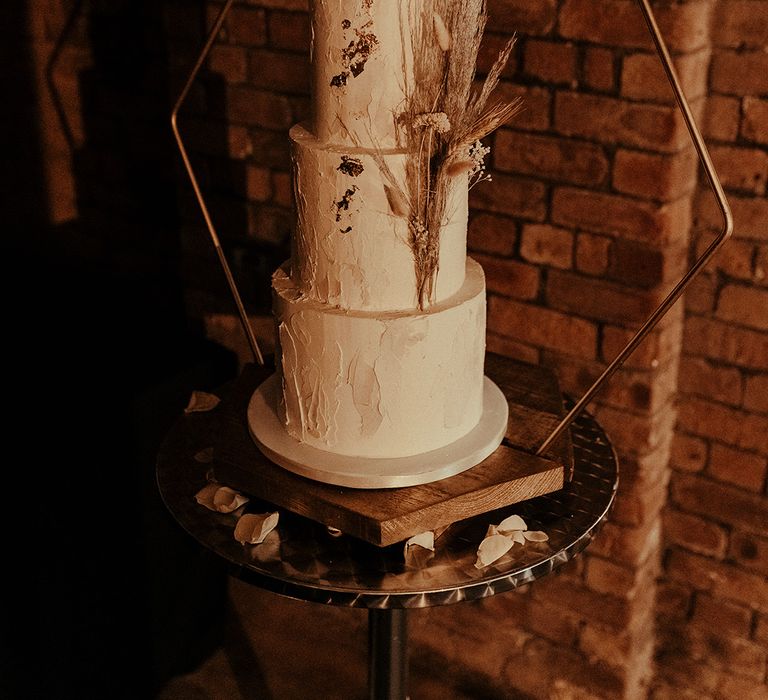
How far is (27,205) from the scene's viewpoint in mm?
2299

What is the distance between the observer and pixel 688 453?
5.57 ft

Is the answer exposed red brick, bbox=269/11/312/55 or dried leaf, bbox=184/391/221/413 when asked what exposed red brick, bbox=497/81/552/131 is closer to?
exposed red brick, bbox=269/11/312/55

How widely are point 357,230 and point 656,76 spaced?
60 centimetres

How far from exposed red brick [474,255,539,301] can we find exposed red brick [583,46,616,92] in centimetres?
31

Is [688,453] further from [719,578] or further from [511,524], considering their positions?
[511,524]

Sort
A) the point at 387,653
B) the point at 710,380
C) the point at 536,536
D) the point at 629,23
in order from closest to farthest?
1. the point at 536,536
2. the point at 387,653
3. the point at 629,23
4. the point at 710,380

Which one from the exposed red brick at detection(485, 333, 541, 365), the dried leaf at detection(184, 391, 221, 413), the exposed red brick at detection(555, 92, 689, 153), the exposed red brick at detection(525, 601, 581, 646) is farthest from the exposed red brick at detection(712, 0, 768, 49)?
the exposed red brick at detection(525, 601, 581, 646)

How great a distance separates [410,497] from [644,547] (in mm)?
821

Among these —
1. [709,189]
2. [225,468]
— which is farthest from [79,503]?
[709,189]

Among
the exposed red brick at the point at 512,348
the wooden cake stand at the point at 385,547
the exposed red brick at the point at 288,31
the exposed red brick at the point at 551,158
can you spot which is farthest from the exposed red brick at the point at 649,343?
the exposed red brick at the point at 288,31

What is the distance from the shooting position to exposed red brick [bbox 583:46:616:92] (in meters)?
1.44

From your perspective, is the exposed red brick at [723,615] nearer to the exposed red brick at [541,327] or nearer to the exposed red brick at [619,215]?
the exposed red brick at [541,327]

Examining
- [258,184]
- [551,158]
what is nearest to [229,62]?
[258,184]

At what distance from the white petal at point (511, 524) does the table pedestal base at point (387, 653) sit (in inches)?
9.3
